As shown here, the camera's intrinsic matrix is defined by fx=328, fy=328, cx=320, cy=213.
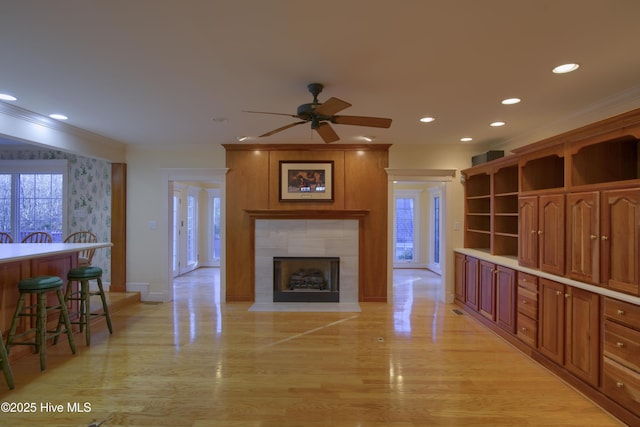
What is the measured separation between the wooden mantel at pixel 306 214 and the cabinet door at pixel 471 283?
5.37 feet

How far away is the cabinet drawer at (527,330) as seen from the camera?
3164 mm

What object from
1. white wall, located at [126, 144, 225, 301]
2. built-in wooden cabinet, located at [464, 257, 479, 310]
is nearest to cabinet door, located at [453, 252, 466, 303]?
built-in wooden cabinet, located at [464, 257, 479, 310]

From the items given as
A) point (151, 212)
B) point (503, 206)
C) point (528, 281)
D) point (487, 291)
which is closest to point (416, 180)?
point (503, 206)

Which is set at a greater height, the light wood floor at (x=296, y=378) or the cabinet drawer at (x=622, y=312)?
the cabinet drawer at (x=622, y=312)

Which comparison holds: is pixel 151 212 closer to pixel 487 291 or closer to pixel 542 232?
pixel 487 291

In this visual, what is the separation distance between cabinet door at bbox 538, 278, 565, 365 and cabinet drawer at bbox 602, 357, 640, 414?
1.47 ft

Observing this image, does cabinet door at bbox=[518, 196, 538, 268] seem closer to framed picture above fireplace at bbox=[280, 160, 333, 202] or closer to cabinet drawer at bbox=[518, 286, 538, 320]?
cabinet drawer at bbox=[518, 286, 538, 320]

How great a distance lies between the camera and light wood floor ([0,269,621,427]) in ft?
7.48

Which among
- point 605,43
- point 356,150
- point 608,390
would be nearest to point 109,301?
point 356,150

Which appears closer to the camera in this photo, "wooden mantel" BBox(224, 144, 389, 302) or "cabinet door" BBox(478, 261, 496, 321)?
"cabinet door" BBox(478, 261, 496, 321)

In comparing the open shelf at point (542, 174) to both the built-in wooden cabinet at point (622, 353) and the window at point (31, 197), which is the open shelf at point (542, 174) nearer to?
the built-in wooden cabinet at point (622, 353)

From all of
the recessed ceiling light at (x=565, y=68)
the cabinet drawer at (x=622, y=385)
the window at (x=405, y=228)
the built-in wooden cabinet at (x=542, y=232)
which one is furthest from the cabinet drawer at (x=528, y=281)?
the window at (x=405, y=228)

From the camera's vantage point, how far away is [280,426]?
2.18 m

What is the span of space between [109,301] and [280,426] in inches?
148
